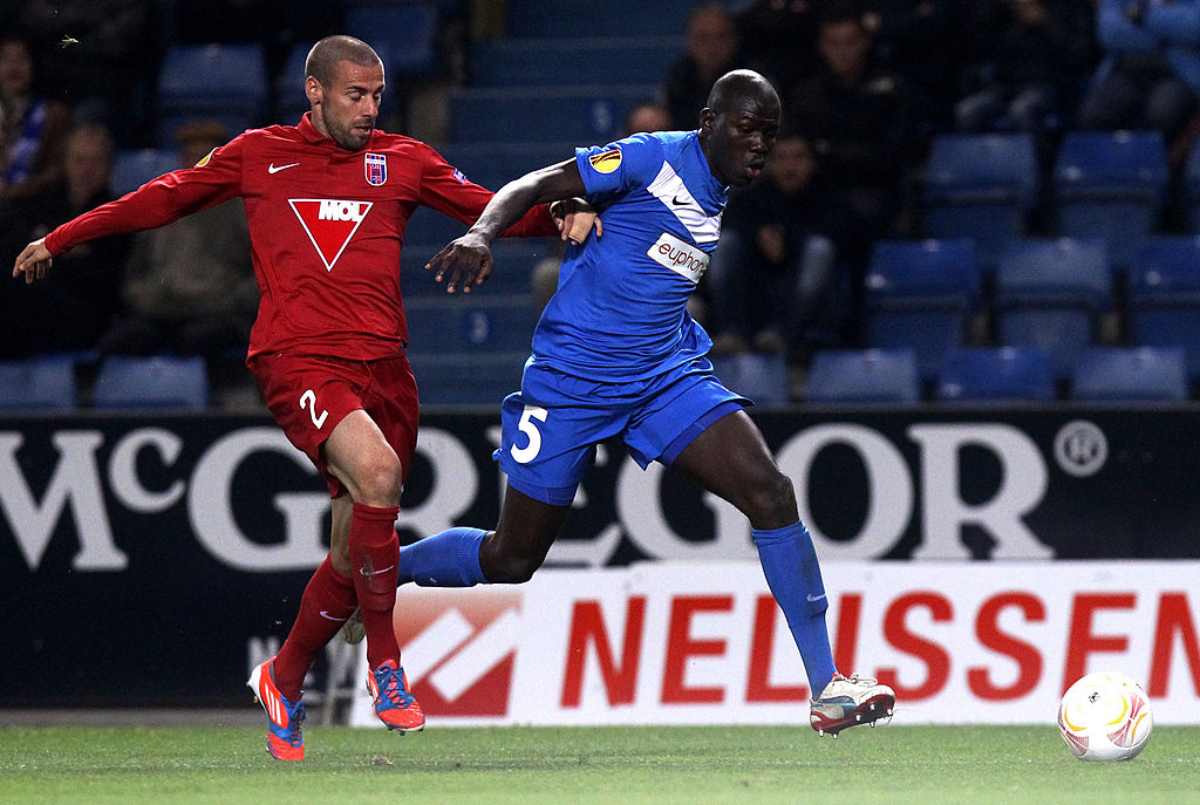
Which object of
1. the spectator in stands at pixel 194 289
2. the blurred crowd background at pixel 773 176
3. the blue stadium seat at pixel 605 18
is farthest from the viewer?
the blue stadium seat at pixel 605 18

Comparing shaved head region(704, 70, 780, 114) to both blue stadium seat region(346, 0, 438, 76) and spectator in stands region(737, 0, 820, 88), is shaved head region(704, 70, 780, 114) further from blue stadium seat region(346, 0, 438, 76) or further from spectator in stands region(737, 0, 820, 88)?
blue stadium seat region(346, 0, 438, 76)

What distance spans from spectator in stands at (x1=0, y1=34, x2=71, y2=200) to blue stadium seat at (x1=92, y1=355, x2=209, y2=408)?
146 centimetres

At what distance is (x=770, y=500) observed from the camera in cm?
646

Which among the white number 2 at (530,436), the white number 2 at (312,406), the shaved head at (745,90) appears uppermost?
the shaved head at (745,90)

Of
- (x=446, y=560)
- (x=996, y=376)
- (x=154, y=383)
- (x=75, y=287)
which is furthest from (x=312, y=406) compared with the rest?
(x=75, y=287)

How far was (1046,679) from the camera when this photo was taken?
8.70 metres

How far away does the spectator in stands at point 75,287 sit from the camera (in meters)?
11.3

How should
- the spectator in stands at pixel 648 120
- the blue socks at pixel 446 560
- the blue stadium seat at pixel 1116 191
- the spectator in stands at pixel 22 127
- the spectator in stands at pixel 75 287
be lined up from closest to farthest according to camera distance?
the blue socks at pixel 446 560 → the spectator in stands at pixel 648 120 → the spectator in stands at pixel 75 287 → the blue stadium seat at pixel 1116 191 → the spectator in stands at pixel 22 127

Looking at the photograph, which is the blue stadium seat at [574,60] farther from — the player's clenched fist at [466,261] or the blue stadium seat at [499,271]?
the player's clenched fist at [466,261]

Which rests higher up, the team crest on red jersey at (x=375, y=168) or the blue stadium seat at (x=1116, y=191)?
the team crest on red jersey at (x=375, y=168)

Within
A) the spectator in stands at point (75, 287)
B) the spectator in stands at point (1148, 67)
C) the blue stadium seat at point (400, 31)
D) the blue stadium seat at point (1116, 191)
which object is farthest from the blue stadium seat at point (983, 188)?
the spectator in stands at point (75, 287)

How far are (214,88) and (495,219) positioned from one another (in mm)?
7040

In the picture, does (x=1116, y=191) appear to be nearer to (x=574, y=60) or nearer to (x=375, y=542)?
(x=574, y=60)

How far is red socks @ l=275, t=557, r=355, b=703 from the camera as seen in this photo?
6.73m
